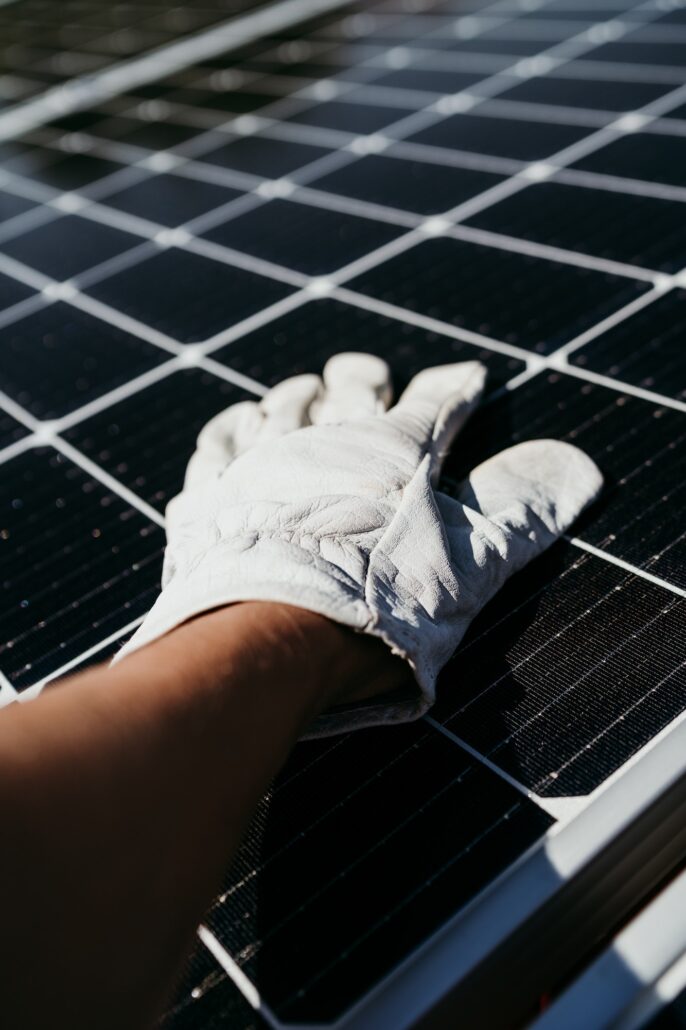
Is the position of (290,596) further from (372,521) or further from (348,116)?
(348,116)

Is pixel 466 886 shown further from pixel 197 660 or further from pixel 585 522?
pixel 585 522

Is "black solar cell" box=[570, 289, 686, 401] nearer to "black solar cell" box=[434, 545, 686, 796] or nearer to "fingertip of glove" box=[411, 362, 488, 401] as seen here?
"fingertip of glove" box=[411, 362, 488, 401]

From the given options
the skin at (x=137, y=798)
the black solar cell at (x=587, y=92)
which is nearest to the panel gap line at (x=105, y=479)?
the skin at (x=137, y=798)

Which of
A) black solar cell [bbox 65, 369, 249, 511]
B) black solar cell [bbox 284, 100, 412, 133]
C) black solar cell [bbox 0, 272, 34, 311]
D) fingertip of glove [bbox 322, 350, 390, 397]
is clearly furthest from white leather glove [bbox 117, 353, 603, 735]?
black solar cell [bbox 284, 100, 412, 133]

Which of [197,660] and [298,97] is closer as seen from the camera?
[197,660]

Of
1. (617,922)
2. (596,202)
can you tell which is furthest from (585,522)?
(596,202)

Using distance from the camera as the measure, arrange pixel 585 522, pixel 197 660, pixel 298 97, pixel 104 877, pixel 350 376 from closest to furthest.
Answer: pixel 104 877, pixel 197 660, pixel 585 522, pixel 350 376, pixel 298 97
